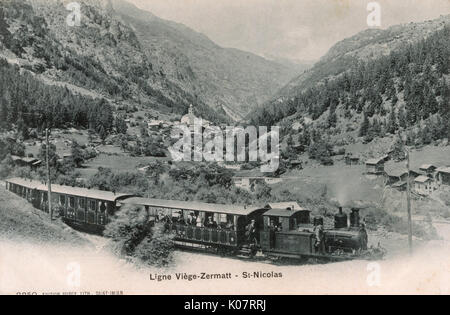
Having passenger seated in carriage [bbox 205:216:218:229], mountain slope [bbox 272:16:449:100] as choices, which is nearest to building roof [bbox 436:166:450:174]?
passenger seated in carriage [bbox 205:216:218:229]

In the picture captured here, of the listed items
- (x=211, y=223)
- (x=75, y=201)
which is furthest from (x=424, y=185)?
(x=75, y=201)

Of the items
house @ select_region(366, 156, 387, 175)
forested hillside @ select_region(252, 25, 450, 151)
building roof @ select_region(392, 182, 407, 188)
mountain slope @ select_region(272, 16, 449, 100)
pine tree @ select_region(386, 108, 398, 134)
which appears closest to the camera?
building roof @ select_region(392, 182, 407, 188)

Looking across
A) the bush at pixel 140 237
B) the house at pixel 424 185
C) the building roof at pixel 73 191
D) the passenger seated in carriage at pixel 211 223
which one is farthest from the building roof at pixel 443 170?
the building roof at pixel 73 191

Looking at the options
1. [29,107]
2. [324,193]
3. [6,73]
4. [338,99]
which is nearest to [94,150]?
[29,107]

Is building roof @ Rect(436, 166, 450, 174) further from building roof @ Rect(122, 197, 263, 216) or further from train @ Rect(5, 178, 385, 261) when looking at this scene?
building roof @ Rect(122, 197, 263, 216)

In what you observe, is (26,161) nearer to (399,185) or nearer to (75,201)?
(75,201)
